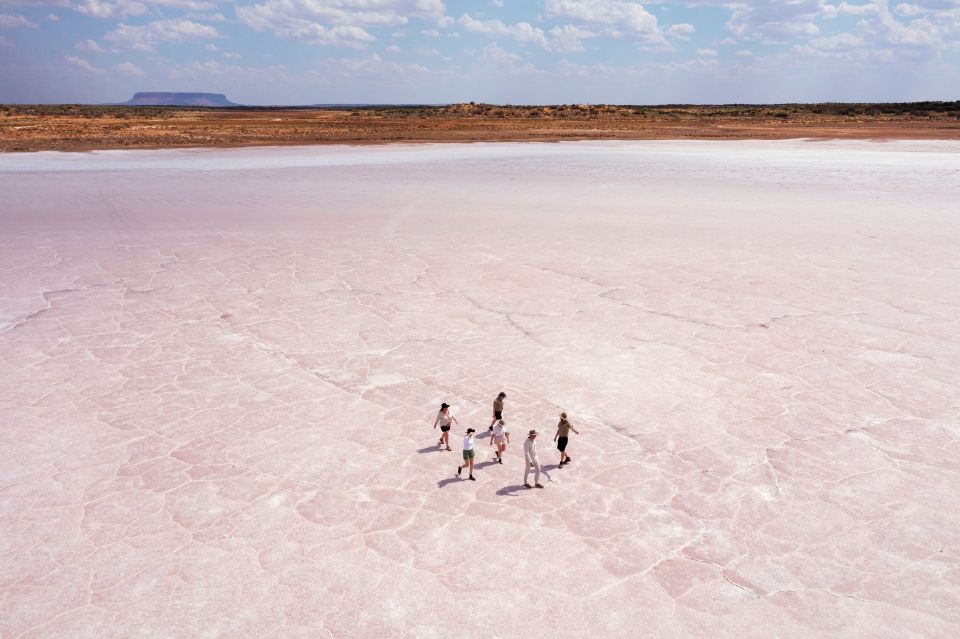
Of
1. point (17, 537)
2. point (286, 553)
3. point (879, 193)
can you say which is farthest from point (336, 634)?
point (879, 193)

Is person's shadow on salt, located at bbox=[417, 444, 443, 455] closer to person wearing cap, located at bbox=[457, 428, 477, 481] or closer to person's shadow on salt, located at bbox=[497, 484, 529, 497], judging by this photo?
person wearing cap, located at bbox=[457, 428, 477, 481]

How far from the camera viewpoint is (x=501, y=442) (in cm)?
668

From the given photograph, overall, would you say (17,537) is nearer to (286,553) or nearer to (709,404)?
(286,553)

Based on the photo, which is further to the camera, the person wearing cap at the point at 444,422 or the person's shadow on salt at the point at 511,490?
the person wearing cap at the point at 444,422

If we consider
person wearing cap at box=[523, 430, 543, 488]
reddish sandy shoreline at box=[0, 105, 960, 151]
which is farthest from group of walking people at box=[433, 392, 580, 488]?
reddish sandy shoreline at box=[0, 105, 960, 151]

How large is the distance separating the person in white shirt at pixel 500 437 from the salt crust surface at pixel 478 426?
178 millimetres

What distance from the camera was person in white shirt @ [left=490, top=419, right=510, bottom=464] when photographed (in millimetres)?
6621

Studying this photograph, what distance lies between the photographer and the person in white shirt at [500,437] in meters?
6.62

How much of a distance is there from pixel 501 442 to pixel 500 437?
0.19 feet

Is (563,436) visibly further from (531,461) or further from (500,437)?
(500,437)

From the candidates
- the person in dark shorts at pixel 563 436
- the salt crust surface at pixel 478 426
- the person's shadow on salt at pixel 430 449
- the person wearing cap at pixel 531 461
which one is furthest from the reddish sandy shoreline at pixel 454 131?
the person wearing cap at pixel 531 461

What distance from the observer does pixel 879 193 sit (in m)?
22.7

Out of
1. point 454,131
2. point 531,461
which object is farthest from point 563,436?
point 454,131

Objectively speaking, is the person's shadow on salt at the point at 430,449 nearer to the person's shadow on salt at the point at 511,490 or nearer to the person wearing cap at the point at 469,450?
the person wearing cap at the point at 469,450
